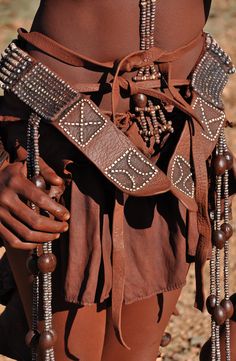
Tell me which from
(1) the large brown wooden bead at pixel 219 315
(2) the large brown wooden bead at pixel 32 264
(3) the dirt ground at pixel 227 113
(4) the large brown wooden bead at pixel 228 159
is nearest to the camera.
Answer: (2) the large brown wooden bead at pixel 32 264

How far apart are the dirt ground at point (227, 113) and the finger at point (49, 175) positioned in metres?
1.69

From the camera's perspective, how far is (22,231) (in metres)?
1.62

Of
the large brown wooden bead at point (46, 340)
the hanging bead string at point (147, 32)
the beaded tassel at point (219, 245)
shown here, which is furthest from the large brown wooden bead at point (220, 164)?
the large brown wooden bead at point (46, 340)

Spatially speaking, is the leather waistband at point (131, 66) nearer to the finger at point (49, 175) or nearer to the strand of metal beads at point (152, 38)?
the strand of metal beads at point (152, 38)

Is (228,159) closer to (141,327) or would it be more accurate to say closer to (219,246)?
(219,246)

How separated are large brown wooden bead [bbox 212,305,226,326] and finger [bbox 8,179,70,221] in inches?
20.1

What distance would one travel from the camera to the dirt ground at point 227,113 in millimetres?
3348

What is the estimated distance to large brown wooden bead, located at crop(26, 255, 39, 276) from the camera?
1699 mm

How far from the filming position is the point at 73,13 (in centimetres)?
165

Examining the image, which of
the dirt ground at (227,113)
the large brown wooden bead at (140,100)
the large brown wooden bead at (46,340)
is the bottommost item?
the dirt ground at (227,113)

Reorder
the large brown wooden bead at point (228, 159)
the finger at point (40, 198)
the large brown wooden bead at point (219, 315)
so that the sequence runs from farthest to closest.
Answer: the large brown wooden bead at point (219, 315) < the large brown wooden bead at point (228, 159) < the finger at point (40, 198)

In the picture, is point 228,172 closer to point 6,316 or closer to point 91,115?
point 91,115

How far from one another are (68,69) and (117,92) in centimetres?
12

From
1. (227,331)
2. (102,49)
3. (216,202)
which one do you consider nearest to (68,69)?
(102,49)
